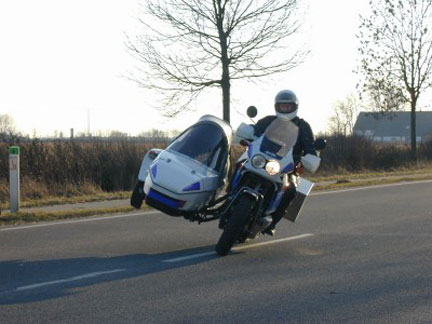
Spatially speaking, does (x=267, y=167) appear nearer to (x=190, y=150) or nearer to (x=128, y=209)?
(x=190, y=150)

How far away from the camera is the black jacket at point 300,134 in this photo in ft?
30.7

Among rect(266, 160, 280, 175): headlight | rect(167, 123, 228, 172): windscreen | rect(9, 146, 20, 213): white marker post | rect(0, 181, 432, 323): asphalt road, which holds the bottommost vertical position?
rect(0, 181, 432, 323): asphalt road

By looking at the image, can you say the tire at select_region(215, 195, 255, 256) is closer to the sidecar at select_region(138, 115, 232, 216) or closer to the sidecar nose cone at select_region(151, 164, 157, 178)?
the sidecar at select_region(138, 115, 232, 216)

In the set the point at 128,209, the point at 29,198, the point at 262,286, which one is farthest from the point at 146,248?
the point at 29,198

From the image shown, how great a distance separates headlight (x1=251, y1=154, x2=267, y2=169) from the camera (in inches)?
345

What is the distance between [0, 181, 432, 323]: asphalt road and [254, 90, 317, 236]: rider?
53 cm

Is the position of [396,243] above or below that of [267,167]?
below

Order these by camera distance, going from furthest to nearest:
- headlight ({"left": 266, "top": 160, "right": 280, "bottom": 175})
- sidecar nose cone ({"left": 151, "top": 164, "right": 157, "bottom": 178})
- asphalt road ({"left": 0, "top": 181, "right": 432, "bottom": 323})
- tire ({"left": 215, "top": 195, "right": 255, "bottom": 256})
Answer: sidecar nose cone ({"left": 151, "top": 164, "right": 157, "bottom": 178})
headlight ({"left": 266, "top": 160, "right": 280, "bottom": 175})
tire ({"left": 215, "top": 195, "right": 255, "bottom": 256})
asphalt road ({"left": 0, "top": 181, "right": 432, "bottom": 323})

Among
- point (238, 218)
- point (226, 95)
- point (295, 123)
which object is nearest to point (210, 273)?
point (238, 218)

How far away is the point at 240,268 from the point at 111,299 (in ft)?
6.40

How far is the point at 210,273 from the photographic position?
7.88m

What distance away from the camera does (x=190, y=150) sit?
9.47 meters

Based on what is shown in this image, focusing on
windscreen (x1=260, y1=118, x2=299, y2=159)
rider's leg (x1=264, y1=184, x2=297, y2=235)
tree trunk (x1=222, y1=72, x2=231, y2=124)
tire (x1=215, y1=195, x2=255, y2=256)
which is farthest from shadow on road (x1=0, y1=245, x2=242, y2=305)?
tree trunk (x1=222, y1=72, x2=231, y2=124)

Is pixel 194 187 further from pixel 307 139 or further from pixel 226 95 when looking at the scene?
pixel 226 95
